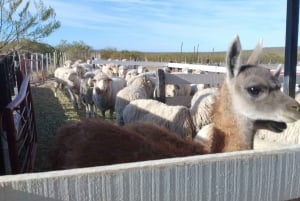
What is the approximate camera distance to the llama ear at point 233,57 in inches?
124

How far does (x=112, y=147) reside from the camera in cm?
283

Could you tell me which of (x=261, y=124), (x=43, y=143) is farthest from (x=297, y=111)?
(x=43, y=143)

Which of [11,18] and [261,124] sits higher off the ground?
[11,18]

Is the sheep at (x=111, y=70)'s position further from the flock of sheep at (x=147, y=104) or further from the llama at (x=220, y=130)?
the llama at (x=220, y=130)

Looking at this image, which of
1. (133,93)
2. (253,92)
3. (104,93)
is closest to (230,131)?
(253,92)

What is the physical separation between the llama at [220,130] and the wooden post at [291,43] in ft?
2.13

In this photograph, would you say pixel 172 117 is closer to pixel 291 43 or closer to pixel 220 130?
pixel 291 43

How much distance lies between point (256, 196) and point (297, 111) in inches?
69.5

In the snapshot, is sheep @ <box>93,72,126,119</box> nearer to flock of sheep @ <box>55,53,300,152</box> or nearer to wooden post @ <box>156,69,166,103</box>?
flock of sheep @ <box>55,53,300,152</box>

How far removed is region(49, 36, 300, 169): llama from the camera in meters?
2.84

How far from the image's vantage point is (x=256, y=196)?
156 cm

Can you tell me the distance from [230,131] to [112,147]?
120 cm

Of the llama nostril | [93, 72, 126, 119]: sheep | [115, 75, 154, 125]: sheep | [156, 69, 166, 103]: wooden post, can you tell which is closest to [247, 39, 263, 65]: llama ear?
the llama nostril

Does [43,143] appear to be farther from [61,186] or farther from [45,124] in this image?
[61,186]
